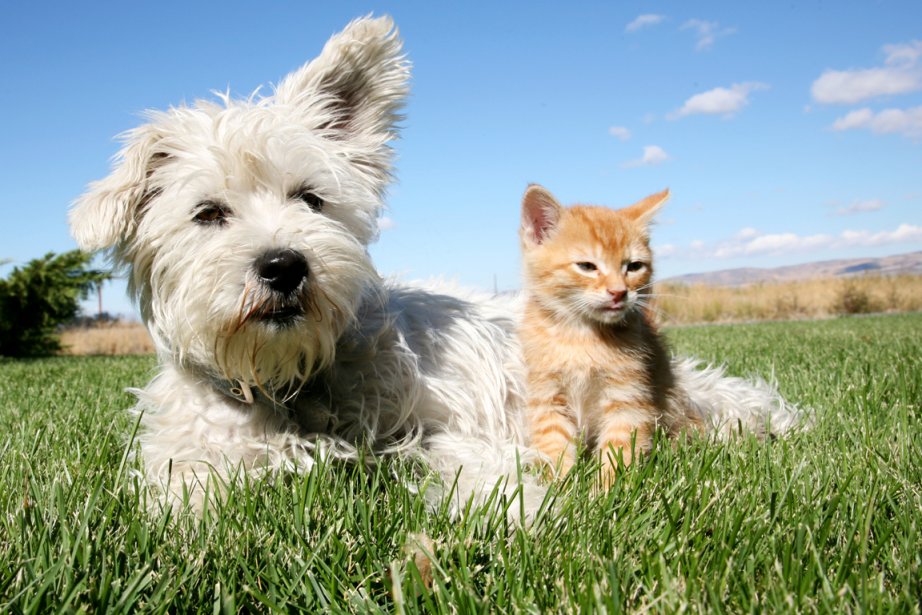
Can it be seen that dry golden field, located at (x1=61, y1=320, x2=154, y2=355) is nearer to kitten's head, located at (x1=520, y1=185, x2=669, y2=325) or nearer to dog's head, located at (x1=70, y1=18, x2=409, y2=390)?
dog's head, located at (x1=70, y1=18, x2=409, y2=390)

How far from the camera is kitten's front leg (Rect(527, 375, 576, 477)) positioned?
3297 mm

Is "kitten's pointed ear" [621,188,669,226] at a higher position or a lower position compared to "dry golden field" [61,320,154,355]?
higher

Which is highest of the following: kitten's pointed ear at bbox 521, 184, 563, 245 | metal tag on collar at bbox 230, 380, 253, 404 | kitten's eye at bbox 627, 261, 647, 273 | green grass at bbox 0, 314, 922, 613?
kitten's pointed ear at bbox 521, 184, 563, 245

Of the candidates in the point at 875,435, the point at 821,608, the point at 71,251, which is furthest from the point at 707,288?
the point at 821,608

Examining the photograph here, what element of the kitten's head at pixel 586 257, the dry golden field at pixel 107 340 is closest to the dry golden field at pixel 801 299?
the dry golden field at pixel 107 340

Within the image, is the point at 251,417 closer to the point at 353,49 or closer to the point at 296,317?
the point at 296,317

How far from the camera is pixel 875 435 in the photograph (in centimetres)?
335

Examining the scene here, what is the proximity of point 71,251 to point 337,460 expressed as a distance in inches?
522

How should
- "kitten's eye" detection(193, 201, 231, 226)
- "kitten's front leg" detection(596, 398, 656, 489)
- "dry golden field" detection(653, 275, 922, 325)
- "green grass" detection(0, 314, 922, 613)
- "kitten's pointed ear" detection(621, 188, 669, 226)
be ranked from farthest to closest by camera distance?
"dry golden field" detection(653, 275, 922, 325)
"kitten's pointed ear" detection(621, 188, 669, 226)
"kitten's front leg" detection(596, 398, 656, 489)
"kitten's eye" detection(193, 201, 231, 226)
"green grass" detection(0, 314, 922, 613)

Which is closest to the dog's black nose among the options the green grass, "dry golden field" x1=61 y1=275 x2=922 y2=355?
the green grass

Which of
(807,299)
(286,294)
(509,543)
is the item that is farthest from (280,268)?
(807,299)

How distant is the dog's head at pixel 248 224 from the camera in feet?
8.79

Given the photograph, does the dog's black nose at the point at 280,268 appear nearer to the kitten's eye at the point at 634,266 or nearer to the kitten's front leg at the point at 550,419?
the kitten's front leg at the point at 550,419

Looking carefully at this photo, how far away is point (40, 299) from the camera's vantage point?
45.3 feet
